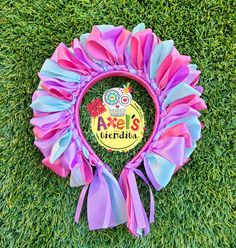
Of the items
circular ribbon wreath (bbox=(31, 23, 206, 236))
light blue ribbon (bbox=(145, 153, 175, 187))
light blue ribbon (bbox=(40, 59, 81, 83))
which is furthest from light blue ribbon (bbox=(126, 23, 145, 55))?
light blue ribbon (bbox=(145, 153, 175, 187))

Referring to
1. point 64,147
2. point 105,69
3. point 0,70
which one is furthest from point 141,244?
point 0,70

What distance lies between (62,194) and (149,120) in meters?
0.25

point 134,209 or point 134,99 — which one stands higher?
point 134,99

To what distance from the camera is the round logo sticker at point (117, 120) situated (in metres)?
0.97

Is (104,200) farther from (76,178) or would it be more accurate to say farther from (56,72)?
(56,72)

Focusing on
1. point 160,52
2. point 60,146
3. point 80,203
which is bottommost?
point 80,203

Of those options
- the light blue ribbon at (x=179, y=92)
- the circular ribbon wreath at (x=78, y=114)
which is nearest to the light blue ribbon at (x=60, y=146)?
the circular ribbon wreath at (x=78, y=114)

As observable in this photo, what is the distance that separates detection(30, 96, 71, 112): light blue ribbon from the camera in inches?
36.2

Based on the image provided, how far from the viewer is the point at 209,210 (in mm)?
975

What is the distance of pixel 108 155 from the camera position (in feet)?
3.18

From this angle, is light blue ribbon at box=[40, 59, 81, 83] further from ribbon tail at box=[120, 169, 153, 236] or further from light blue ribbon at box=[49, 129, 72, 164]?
ribbon tail at box=[120, 169, 153, 236]

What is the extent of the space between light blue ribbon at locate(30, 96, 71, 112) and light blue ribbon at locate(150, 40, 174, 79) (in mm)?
201

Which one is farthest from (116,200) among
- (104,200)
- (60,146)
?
(60,146)

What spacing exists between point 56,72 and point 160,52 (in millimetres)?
223
